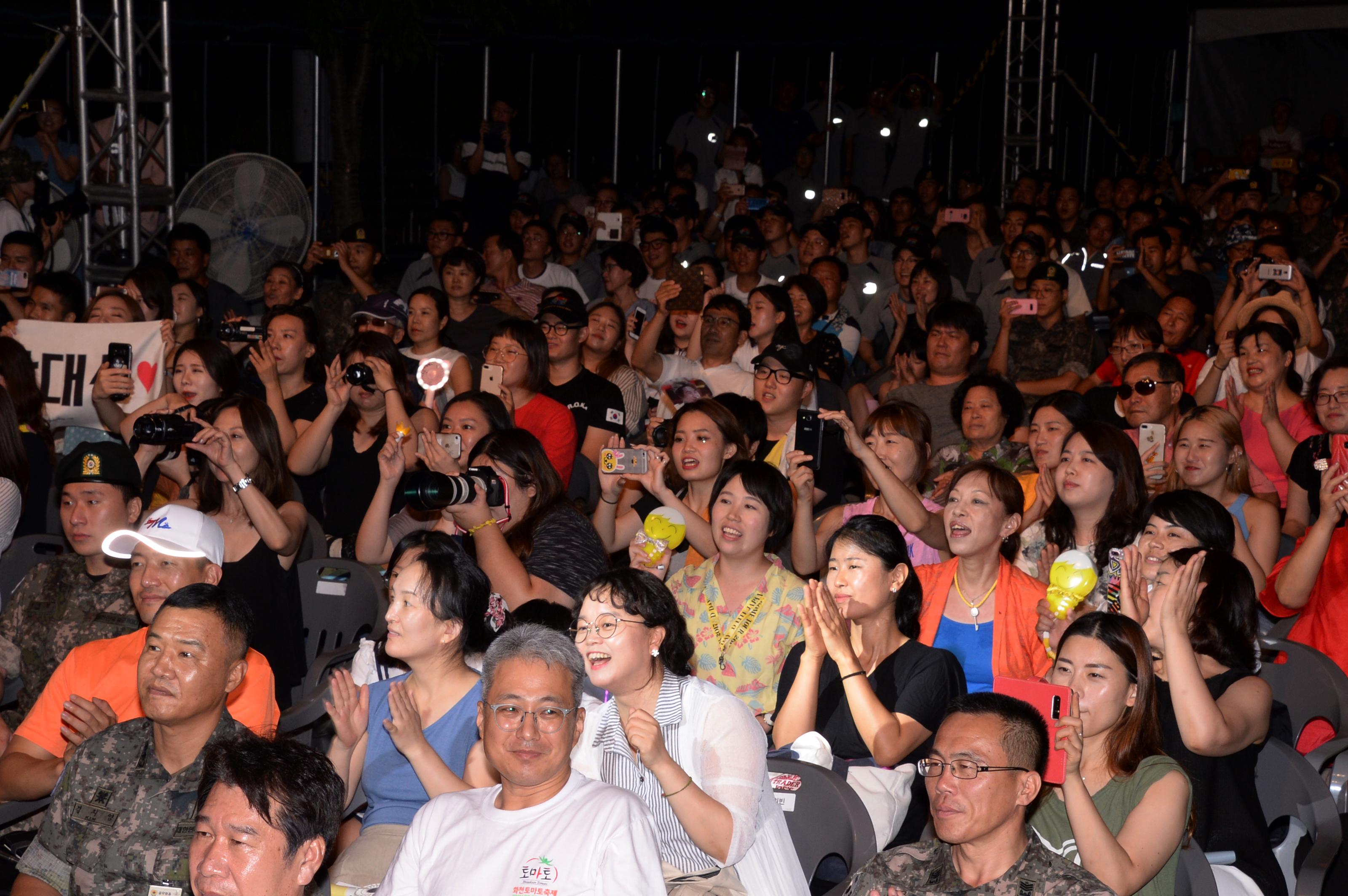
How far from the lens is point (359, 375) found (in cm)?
496

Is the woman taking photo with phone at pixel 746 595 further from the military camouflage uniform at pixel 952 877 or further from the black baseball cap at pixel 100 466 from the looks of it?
the black baseball cap at pixel 100 466

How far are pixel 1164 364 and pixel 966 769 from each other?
3.26m

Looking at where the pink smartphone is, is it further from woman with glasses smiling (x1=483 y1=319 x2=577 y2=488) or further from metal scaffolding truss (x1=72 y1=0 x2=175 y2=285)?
metal scaffolding truss (x1=72 y1=0 x2=175 y2=285)

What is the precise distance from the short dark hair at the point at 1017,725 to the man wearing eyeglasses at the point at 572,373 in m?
3.28

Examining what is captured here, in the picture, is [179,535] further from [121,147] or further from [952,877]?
[121,147]

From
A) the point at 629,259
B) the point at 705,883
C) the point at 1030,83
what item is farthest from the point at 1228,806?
the point at 1030,83

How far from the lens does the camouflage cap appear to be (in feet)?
27.7

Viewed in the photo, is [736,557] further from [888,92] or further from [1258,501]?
[888,92]

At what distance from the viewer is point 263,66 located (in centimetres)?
1290

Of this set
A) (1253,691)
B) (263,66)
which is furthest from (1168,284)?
(263,66)

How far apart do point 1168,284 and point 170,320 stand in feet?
18.0

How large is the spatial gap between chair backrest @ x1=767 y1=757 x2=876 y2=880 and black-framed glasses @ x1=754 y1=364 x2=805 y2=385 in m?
2.31

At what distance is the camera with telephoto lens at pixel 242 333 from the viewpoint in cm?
560

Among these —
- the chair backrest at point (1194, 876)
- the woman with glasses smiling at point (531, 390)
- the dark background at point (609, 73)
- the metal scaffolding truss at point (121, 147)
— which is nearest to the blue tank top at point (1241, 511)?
the chair backrest at point (1194, 876)
